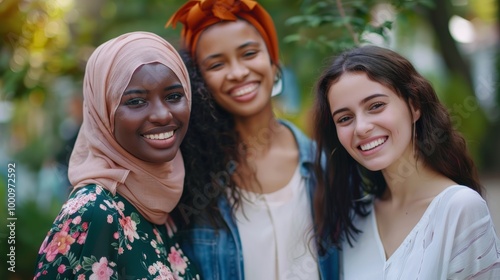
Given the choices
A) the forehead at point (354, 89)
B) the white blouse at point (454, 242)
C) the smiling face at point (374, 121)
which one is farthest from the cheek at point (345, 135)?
the white blouse at point (454, 242)

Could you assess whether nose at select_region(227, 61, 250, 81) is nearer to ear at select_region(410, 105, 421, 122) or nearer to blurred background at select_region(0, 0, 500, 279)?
blurred background at select_region(0, 0, 500, 279)

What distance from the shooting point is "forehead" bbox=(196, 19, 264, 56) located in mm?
2865

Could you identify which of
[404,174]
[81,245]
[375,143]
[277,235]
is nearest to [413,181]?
[404,174]

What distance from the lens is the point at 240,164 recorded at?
2943 mm

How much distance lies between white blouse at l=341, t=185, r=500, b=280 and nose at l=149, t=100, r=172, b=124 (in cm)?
106

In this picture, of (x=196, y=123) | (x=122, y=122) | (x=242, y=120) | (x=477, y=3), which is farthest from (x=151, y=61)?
(x=477, y=3)

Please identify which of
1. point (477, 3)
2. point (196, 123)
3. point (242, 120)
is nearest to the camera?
point (196, 123)

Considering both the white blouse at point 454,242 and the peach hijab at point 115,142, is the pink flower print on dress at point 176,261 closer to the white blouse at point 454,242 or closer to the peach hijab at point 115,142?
the peach hijab at point 115,142

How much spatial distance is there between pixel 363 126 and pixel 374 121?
0.16 ft

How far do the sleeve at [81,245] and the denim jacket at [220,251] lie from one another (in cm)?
57

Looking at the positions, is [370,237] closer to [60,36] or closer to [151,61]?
[151,61]

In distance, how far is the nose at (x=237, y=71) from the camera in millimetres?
2836

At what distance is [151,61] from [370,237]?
1181mm

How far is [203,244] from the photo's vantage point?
8.93ft
